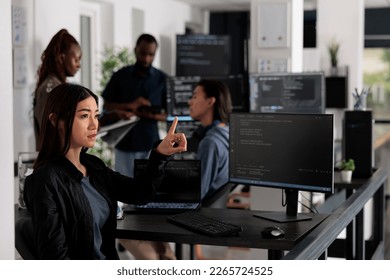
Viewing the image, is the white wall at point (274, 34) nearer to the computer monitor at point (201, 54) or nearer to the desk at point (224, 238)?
the desk at point (224, 238)

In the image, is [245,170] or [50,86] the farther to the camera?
[50,86]

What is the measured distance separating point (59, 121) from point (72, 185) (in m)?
0.23

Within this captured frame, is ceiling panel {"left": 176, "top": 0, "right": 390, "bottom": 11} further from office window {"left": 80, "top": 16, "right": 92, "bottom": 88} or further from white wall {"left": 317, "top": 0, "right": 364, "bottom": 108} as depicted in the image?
office window {"left": 80, "top": 16, "right": 92, "bottom": 88}

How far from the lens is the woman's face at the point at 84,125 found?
8.41ft

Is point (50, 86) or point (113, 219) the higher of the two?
A: point (50, 86)

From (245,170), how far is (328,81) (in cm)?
423

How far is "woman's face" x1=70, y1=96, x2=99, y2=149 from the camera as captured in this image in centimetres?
256

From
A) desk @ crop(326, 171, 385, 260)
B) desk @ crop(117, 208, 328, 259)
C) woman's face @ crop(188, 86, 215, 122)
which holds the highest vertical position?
woman's face @ crop(188, 86, 215, 122)

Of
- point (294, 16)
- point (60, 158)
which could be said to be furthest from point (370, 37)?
point (60, 158)

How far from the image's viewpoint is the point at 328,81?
7223mm

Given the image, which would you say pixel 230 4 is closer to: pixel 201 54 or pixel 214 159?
pixel 201 54

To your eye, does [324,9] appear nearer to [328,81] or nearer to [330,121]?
[328,81]

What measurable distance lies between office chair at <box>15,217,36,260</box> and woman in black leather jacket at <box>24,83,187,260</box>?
0.03 meters

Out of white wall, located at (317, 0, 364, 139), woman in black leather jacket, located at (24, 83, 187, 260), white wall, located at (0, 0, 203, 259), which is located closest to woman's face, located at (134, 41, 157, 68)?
white wall, located at (0, 0, 203, 259)
